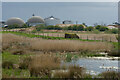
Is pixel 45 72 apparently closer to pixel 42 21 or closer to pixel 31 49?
pixel 31 49

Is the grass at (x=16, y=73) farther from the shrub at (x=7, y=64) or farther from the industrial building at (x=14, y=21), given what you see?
the industrial building at (x=14, y=21)

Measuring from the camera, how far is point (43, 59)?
428 inches

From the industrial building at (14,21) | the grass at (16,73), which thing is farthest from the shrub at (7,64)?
the industrial building at (14,21)

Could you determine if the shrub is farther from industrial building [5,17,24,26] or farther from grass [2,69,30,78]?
industrial building [5,17,24,26]

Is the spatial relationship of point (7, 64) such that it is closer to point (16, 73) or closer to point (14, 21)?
point (16, 73)

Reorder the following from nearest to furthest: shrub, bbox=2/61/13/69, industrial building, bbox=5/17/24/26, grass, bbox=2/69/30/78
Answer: grass, bbox=2/69/30/78 < shrub, bbox=2/61/13/69 < industrial building, bbox=5/17/24/26

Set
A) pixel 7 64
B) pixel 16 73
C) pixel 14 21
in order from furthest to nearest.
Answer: pixel 14 21, pixel 7 64, pixel 16 73

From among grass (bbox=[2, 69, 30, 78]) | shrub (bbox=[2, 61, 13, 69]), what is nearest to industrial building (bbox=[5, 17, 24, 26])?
shrub (bbox=[2, 61, 13, 69])

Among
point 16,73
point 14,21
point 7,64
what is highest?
point 14,21

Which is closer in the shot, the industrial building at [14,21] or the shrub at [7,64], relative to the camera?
the shrub at [7,64]

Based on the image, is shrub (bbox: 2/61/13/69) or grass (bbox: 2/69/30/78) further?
shrub (bbox: 2/61/13/69)

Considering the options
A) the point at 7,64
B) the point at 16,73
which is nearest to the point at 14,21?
the point at 7,64

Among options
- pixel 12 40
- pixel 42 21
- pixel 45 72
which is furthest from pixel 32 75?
pixel 42 21

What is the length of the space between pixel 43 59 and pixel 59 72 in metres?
1.79
